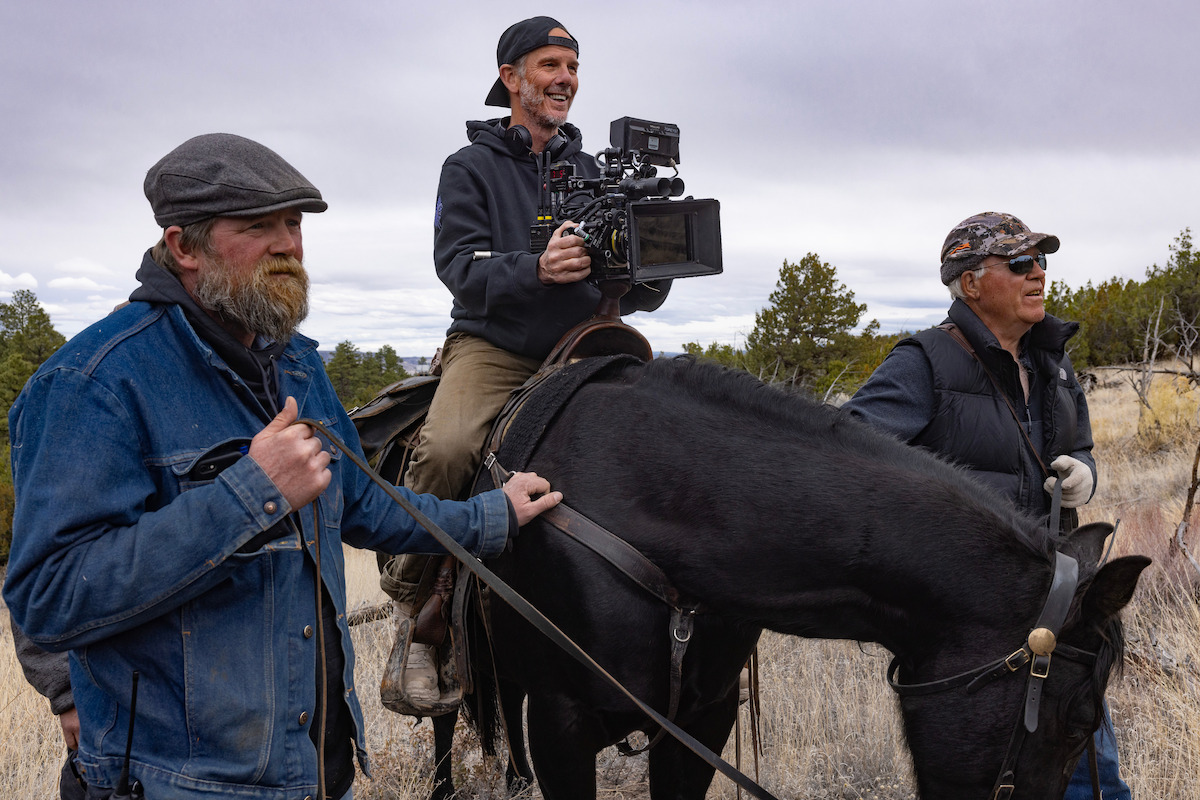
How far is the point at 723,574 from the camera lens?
2.23 meters

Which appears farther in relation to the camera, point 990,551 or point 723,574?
point 723,574

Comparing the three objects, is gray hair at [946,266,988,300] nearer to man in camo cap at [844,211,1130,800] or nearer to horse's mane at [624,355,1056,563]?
man in camo cap at [844,211,1130,800]

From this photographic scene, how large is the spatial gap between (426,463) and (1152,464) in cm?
1283

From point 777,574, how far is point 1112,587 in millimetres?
750

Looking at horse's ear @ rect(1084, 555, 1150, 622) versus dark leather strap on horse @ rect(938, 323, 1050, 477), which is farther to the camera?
dark leather strap on horse @ rect(938, 323, 1050, 477)

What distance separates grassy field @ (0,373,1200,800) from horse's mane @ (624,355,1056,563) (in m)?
1.29

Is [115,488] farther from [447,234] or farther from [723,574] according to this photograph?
[447,234]

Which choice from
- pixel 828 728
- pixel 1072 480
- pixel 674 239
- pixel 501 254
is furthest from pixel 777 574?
pixel 828 728

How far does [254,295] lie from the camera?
1926 mm

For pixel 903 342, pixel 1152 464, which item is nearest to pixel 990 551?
pixel 903 342

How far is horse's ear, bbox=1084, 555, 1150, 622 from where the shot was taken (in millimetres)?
1775

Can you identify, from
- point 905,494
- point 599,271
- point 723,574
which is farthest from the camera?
point 599,271

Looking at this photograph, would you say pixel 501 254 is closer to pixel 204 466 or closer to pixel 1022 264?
pixel 204 466

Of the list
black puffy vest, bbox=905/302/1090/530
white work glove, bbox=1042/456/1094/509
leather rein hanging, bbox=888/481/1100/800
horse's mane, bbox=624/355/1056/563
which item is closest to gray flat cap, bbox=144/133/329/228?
horse's mane, bbox=624/355/1056/563
